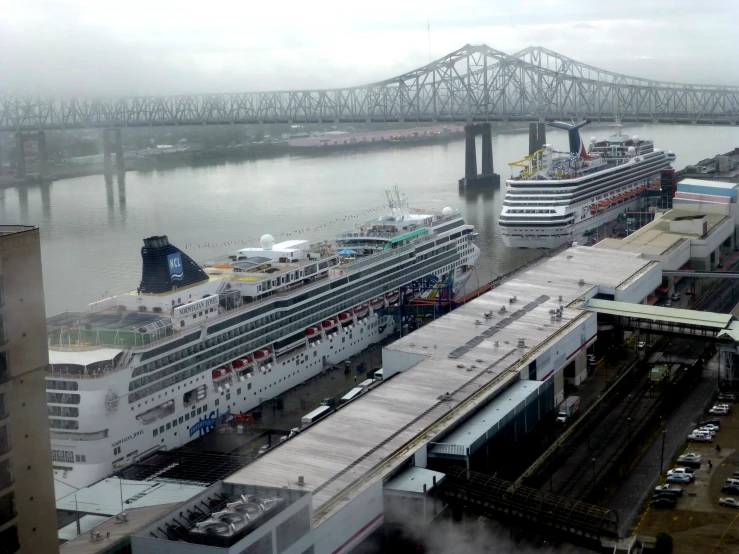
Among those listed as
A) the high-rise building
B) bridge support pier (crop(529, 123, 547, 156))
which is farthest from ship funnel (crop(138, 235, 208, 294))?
bridge support pier (crop(529, 123, 547, 156))

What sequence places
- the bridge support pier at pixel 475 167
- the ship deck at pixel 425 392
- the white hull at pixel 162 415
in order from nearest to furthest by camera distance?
1. the ship deck at pixel 425 392
2. the white hull at pixel 162 415
3. the bridge support pier at pixel 475 167

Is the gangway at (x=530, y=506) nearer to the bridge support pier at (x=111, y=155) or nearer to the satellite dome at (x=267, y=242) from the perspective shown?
the satellite dome at (x=267, y=242)

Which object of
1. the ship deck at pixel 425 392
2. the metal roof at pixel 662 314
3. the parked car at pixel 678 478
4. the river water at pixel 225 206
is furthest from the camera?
the river water at pixel 225 206

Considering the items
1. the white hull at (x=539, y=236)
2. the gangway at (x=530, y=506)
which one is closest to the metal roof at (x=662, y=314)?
the gangway at (x=530, y=506)

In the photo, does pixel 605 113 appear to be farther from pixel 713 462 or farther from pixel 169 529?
pixel 169 529

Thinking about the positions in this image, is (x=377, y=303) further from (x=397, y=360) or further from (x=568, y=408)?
(x=568, y=408)

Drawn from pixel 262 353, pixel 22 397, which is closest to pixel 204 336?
pixel 262 353
